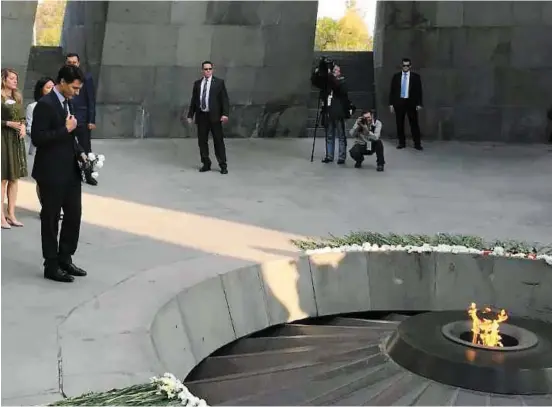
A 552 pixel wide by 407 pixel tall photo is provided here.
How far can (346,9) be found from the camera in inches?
1098

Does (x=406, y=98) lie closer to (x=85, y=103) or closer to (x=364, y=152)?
(x=364, y=152)

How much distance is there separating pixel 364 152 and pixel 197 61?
4995 mm

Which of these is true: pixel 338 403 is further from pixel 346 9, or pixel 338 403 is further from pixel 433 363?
pixel 346 9

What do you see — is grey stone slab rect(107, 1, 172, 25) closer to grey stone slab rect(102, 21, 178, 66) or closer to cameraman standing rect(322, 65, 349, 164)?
grey stone slab rect(102, 21, 178, 66)

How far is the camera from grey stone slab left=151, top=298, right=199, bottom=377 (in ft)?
16.9

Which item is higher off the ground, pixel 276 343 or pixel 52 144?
pixel 52 144

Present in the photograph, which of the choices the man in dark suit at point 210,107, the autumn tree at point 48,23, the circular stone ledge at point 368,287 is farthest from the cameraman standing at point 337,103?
the autumn tree at point 48,23

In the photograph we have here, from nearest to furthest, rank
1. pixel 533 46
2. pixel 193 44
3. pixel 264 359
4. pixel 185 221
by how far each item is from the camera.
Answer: pixel 264 359, pixel 185 221, pixel 193 44, pixel 533 46

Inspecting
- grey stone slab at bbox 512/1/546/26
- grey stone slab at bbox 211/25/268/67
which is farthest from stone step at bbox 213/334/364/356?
grey stone slab at bbox 512/1/546/26

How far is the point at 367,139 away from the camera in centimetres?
1190

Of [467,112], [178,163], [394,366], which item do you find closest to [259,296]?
[394,366]

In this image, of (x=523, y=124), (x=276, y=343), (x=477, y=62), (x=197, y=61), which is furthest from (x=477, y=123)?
(x=276, y=343)

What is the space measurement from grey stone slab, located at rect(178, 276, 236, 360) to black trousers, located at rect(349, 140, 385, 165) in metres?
6.12

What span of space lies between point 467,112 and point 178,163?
697 cm
